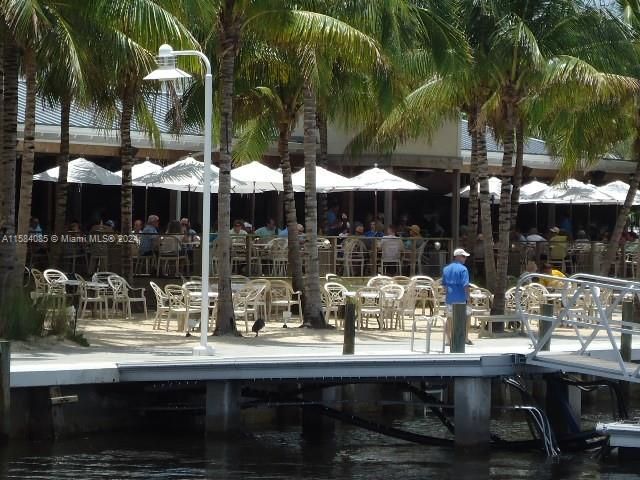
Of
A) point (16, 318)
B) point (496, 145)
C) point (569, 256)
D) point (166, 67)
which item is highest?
point (496, 145)

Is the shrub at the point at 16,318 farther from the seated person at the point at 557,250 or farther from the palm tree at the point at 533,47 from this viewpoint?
the seated person at the point at 557,250

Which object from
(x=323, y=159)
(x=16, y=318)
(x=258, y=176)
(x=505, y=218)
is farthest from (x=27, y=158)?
(x=323, y=159)

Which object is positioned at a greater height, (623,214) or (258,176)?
(258,176)

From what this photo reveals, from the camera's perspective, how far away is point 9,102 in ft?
68.5

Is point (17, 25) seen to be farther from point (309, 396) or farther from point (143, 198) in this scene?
point (143, 198)

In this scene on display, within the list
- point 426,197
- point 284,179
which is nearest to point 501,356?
point 284,179

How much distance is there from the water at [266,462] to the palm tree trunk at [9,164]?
14.3 ft

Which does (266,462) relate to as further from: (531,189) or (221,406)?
(531,189)

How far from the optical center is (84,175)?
95.3 feet

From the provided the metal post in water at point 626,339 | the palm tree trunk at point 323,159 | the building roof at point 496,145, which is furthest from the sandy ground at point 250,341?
the building roof at point 496,145

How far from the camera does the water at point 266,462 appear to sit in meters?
15.4

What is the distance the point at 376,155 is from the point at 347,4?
12.1 metres

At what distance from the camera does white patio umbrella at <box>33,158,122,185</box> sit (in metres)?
28.9

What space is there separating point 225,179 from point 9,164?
11.8 feet
